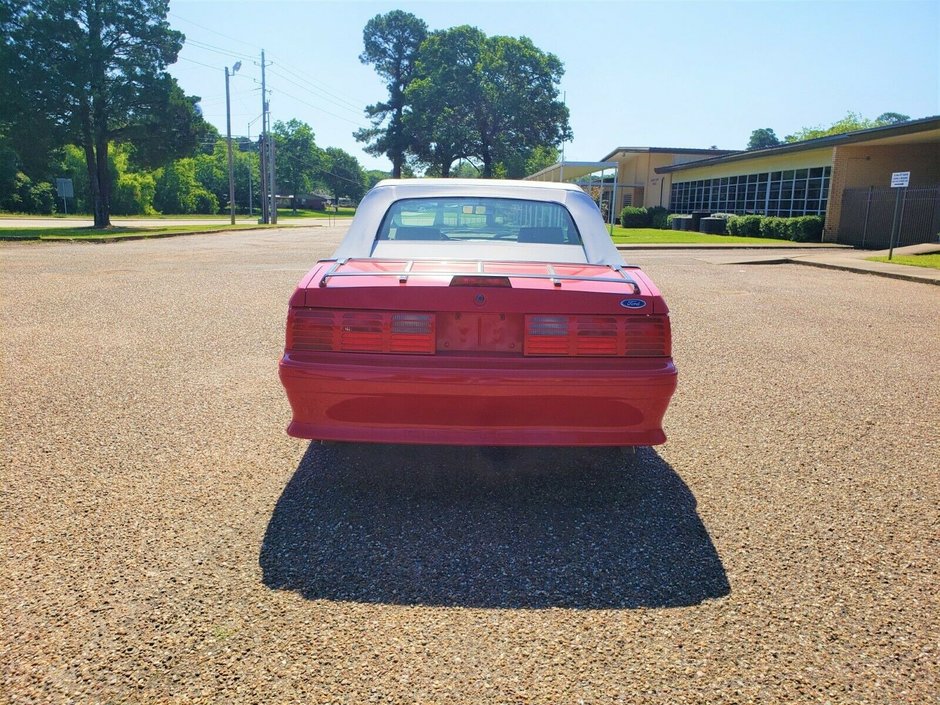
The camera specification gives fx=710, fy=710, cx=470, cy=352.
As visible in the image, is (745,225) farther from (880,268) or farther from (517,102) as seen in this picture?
(517,102)

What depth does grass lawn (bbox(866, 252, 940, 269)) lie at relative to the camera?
17.7 metres

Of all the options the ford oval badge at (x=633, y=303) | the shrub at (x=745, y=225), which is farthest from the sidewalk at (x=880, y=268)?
the ford oval badge at (x=633, y=303)

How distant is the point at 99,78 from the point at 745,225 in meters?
29.7

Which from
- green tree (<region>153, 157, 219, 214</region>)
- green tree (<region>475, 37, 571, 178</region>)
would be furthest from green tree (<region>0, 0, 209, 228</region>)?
green tree (<region>153, 157, 219, 214</region>)

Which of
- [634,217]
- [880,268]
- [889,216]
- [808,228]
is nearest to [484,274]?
[880,268]

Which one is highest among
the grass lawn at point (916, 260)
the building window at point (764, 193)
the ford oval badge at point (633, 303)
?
the building window at point (764, 193)

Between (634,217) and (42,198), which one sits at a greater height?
(42,198)

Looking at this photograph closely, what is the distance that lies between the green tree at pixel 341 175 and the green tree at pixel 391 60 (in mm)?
52831

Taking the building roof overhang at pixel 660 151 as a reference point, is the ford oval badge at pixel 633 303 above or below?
below

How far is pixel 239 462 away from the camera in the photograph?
13.3 feet

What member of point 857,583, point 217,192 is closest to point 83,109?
point 857,583

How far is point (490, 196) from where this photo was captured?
456 centimetres

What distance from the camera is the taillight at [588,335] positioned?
3283mm

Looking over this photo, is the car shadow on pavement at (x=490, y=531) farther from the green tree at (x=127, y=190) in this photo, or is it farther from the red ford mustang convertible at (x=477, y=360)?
the green tree at (x=127, y=190)
